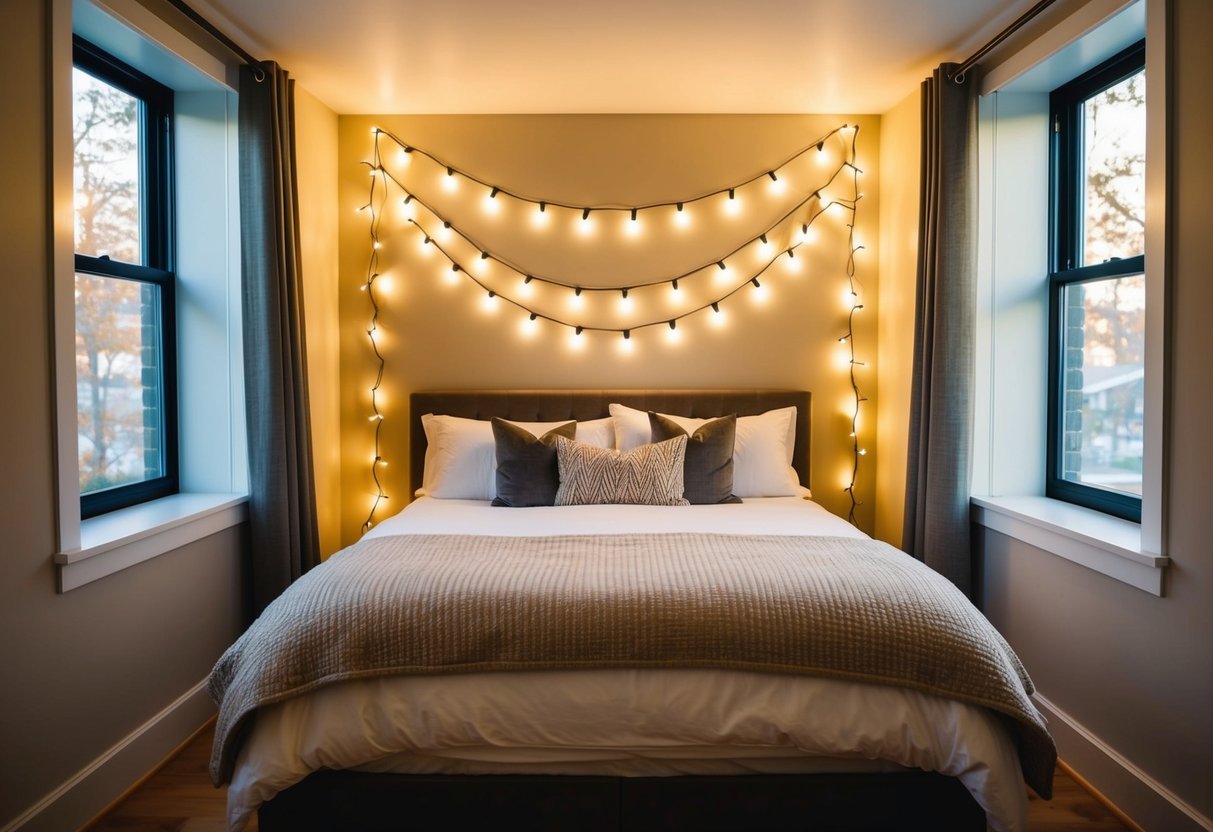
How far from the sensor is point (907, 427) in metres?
3.53

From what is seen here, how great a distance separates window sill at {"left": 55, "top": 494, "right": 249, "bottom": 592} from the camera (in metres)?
2.13

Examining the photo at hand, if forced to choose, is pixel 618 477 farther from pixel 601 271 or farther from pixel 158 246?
pixel 158 246

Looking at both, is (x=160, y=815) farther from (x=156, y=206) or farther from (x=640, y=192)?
(x=640, y=192)

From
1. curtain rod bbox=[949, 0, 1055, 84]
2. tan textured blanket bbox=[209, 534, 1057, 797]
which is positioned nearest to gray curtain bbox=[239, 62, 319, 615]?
tan textured blanket bbox=[209, 534, 1057, 797]

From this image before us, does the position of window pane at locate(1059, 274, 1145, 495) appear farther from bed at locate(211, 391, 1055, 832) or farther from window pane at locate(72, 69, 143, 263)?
window pane at locate(72, 69, 143, 263)

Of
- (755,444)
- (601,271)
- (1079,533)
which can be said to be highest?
(601,271)

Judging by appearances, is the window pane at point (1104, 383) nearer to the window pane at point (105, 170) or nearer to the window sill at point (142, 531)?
the window sill at point (142, 531)

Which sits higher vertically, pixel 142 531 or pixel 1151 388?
pixel 1151 388

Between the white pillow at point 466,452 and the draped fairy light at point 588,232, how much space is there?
469mm

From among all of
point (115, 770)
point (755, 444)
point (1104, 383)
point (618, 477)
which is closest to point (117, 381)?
point (115, 770)

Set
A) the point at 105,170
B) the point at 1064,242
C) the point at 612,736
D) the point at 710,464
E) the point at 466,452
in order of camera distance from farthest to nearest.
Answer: the point at 466,452
the point at 710,464
the point at 1064,242
the point at 105,170
the point at 612,736

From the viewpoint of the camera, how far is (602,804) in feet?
6.00

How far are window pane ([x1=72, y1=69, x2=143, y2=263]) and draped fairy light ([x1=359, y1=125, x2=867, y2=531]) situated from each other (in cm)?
121

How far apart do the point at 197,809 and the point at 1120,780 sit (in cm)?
276
